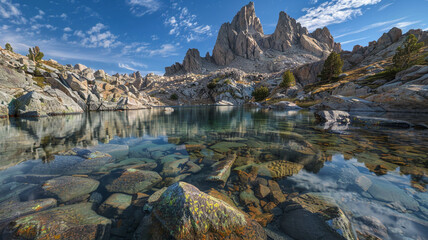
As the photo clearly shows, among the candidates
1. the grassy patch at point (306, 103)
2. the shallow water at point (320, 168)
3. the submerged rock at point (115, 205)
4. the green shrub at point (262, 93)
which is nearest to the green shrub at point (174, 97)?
the green shrub at point (262, 93)

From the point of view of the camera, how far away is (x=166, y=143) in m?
12.7

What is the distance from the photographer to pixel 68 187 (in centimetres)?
559

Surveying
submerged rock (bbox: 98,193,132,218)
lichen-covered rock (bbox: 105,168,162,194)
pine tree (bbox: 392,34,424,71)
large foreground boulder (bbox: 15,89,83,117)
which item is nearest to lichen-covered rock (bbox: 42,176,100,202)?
lichen-covered rock (bbox: 105,168,162,194)

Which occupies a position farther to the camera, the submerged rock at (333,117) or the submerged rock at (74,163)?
the submerged rock at (333,117)

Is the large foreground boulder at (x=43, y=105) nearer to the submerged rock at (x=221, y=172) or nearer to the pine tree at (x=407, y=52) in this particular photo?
the submerged rock at (x=221, y=172)

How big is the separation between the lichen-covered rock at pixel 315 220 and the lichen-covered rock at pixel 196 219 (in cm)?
89

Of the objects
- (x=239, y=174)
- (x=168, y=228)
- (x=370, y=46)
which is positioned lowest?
(x=239, y=174)

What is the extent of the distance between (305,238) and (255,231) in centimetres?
112

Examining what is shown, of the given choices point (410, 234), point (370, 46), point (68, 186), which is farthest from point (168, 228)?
point (370, 46)

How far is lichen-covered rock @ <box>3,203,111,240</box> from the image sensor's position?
322 cm

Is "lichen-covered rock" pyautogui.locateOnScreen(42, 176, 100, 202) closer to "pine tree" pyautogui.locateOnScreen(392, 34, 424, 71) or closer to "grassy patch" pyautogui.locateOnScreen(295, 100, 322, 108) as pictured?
"grassy patch" pyautogui.locateOnScreen(295, 100, 322, 108)

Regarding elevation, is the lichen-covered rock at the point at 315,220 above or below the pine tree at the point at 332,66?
below

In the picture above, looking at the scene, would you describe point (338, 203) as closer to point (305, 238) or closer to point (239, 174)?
point (305, 238)

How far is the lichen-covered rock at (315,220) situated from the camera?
3.51 meters
